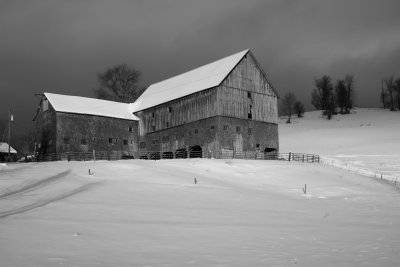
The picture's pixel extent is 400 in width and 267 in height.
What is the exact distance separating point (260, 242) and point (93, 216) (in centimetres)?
627

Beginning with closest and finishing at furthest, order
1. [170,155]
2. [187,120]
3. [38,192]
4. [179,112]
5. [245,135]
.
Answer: [38,192]
[245,135]
[187,120]
[179,112]
[170,155]

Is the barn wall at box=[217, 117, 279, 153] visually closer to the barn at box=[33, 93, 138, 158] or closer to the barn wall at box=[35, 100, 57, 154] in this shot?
the barn at box=[33, 93, 138, 158]

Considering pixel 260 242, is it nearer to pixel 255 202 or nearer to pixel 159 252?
pixel 159 252

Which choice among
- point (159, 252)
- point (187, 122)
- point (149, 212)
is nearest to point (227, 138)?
point (187, 122)

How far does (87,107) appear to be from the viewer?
51.3 meters

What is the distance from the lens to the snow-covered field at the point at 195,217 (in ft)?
34.1

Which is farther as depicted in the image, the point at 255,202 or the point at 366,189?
the point at 366,189

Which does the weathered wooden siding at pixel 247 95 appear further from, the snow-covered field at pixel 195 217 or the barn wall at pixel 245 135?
the snow-covered field at pixel 195 217

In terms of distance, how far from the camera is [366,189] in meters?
31.4

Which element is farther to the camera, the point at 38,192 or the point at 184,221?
the point at 38,192

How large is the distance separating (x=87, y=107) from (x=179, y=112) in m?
11.6

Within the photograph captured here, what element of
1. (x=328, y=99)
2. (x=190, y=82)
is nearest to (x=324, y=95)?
(x=328, y=99)

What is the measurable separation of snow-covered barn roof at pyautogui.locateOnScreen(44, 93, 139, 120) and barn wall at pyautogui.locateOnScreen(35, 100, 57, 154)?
106 cm

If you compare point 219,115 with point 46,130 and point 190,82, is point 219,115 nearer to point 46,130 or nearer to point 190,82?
point 190,82
